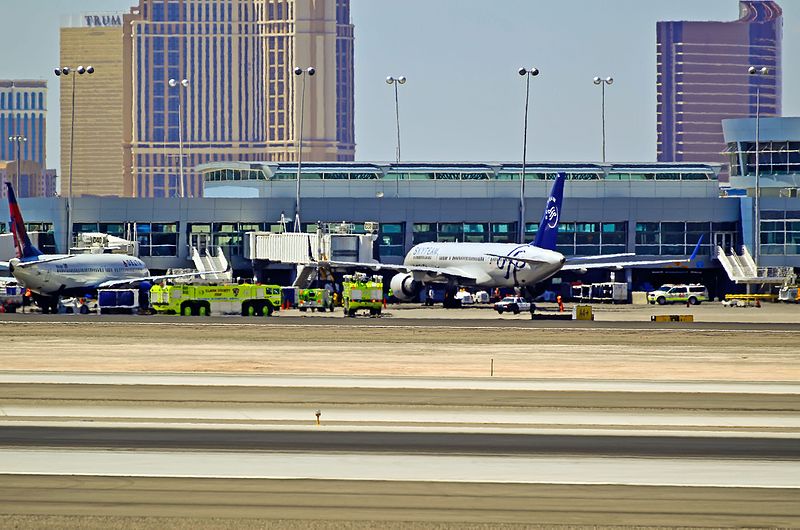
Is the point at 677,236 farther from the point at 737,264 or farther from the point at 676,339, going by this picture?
the point at 676,339

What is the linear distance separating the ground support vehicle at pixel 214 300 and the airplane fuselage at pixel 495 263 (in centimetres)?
2023

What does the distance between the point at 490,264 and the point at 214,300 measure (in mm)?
23474

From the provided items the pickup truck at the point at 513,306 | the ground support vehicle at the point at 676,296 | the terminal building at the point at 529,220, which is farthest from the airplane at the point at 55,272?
the ground support vehicle at the point at 676,296

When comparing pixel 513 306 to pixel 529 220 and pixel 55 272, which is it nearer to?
pixel 55 272

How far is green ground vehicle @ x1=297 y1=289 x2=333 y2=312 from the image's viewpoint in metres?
113

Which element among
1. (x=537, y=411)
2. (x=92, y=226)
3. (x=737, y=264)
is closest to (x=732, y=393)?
(x=537, y=411)

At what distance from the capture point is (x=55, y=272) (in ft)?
353

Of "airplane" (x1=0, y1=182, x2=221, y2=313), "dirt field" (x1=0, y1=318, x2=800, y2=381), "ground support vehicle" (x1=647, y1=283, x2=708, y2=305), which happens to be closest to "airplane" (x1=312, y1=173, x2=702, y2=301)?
"ground support vehicle" (x1=647, y1=283, x2=708, y2=305)

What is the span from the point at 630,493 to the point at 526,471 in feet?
10.6

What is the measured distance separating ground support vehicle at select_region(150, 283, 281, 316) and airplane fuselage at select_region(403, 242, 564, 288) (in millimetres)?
20235

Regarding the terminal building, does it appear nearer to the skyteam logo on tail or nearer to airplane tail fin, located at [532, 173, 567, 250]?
airplane tail fin, located at [532, 173, 567, 250]

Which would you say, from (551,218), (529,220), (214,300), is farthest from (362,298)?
(529,220)

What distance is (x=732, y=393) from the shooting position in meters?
53.0

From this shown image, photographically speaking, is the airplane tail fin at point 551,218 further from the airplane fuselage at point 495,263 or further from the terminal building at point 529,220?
the terminal building at point 529,220
